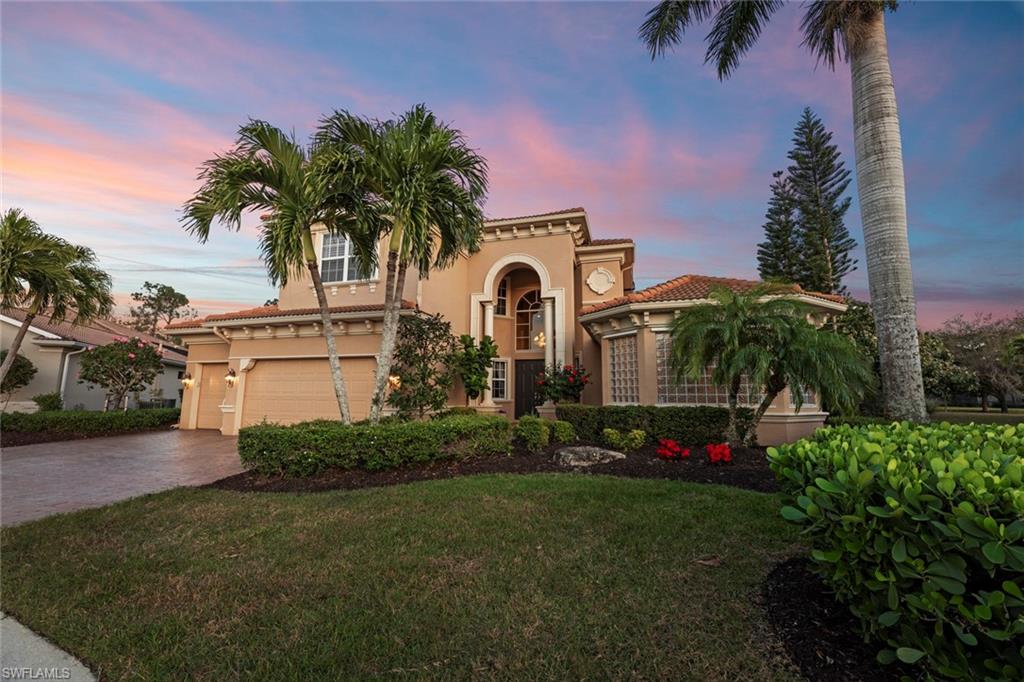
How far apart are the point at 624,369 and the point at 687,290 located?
8.62 feet

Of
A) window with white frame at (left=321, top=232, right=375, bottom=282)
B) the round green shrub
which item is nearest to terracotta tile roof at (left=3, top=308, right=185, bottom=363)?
window with white frame at (left=321, top=232, right=375, bottom=282)

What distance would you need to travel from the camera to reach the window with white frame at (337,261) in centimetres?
1465

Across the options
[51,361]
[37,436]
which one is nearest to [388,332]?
[37,436]

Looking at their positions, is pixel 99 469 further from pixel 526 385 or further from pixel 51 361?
pixel 51 361

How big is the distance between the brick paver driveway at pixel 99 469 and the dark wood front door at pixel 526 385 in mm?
8742

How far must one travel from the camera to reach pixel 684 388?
10.6 m

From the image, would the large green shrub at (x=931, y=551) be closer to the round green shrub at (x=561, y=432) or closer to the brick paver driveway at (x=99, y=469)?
the round green shrub at (x=561, y=432)

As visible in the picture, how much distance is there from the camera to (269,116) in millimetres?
7953

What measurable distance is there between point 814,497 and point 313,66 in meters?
11.3

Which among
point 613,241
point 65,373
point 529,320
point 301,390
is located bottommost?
point 301,390

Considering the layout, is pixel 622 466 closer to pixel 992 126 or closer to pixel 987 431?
pixel 987 431

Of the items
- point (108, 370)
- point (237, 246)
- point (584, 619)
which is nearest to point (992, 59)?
point (584, 619)

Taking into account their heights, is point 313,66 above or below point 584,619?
above

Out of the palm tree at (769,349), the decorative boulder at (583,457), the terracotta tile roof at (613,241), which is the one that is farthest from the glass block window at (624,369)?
the terracotta tile roof at (613,241)
